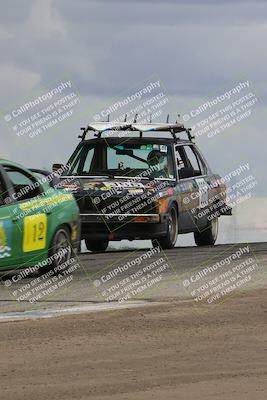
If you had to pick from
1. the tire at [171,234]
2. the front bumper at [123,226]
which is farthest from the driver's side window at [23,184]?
the tire at [171,234]

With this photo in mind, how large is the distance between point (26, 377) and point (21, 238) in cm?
655

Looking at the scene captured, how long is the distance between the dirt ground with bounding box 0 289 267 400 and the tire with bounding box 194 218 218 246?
33.7ft

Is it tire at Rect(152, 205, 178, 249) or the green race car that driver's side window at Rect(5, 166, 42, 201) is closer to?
the green race car

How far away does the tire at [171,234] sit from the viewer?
22.7 meters

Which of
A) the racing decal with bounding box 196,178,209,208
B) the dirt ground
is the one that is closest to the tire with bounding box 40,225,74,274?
the dirt ground

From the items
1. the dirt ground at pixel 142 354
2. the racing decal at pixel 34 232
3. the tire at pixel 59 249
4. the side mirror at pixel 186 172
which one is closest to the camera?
the dirt ground at pixel 142 354

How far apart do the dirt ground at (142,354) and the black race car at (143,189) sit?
7.46 m

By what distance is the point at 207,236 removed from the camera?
25297mm

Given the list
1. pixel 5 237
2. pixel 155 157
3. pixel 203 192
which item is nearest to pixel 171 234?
pixel 155 157

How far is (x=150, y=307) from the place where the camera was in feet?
47.3

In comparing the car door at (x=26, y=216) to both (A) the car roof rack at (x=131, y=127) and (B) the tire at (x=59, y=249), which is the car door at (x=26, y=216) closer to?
(B) the tire at (x=59, y=249)

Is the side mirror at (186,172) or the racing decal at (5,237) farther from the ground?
the racing decal at (5,237)

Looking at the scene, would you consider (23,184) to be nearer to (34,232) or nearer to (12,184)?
(12,184)

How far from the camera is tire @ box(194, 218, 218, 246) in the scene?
25.3 metres
